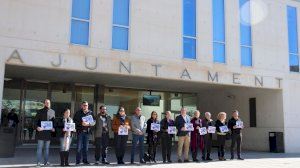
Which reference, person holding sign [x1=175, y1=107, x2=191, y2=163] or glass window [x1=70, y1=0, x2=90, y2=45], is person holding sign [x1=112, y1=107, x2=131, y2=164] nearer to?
person holding sign [x1=175, y1=107, x2=191, y2=163]

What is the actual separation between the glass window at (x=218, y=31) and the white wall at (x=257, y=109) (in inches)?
144

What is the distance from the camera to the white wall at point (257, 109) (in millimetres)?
18625

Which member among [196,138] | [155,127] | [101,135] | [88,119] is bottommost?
[196,138]

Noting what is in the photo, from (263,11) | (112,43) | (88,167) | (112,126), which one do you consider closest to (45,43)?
(112,43)

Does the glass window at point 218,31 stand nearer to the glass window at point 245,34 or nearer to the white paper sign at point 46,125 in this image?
the glass window at point 245,34

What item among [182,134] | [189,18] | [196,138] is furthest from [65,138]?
[189,18]

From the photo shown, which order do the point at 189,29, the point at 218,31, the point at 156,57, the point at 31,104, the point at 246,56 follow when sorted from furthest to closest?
A: the point at 31,104
the point at 246,56
the point at 218,31
the point at 189,29
the point at 156,57

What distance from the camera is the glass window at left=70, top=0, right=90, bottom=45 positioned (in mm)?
13961

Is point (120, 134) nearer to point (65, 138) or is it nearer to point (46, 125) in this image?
point (65, 138)

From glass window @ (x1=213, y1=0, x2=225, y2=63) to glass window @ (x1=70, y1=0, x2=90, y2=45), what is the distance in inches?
241

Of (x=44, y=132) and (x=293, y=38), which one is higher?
(x=293, y=38)

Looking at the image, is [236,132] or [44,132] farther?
[236,132]

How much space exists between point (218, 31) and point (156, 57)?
3840 mm

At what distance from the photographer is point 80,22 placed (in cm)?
1415
